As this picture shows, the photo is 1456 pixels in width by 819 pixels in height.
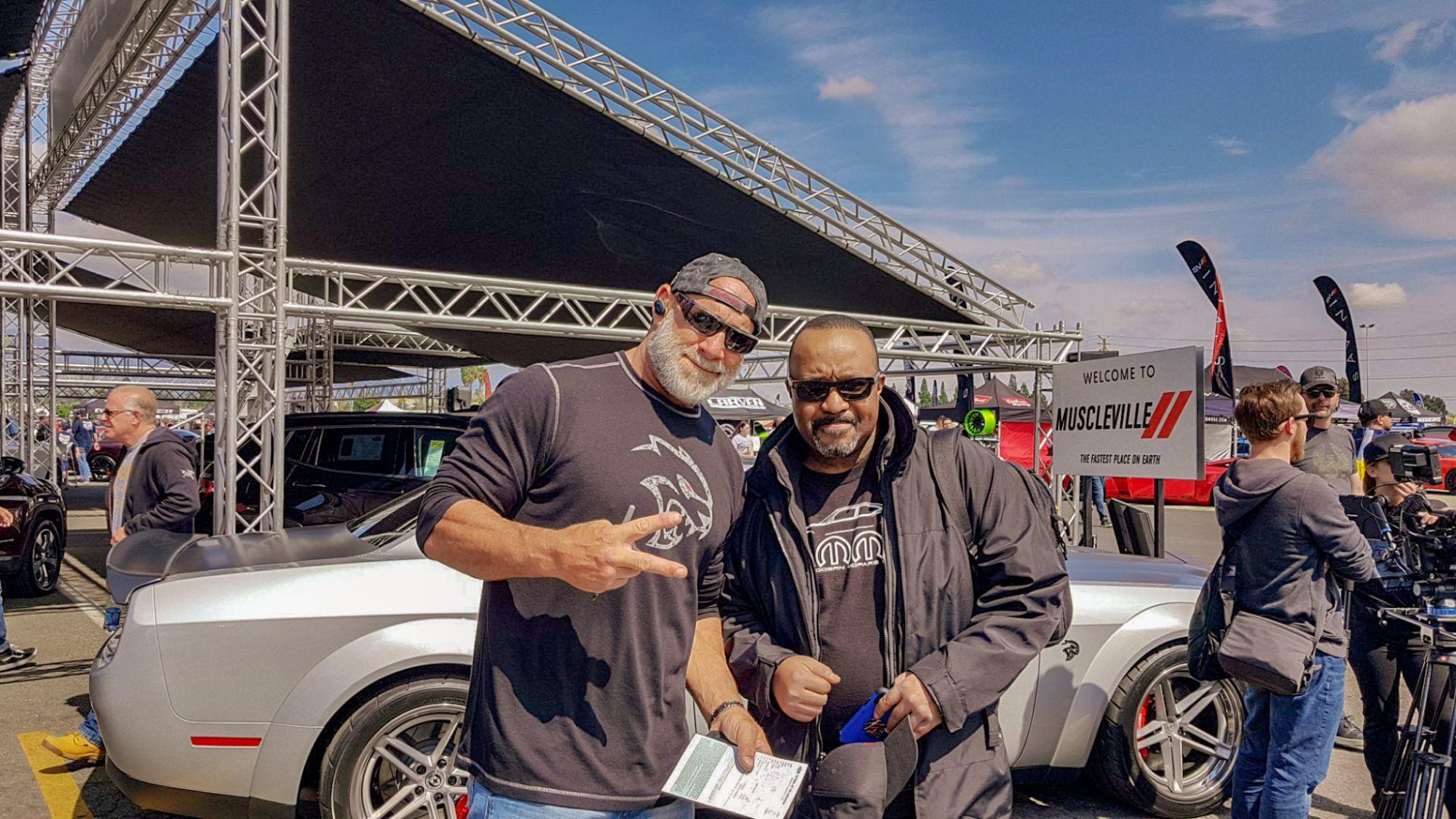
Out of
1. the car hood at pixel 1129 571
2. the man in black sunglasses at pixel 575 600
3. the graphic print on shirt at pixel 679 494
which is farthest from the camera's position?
the car hood at pixel 1129 571

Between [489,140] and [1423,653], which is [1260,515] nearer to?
[1423,653]

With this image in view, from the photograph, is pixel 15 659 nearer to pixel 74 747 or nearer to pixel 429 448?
pixel 74 747

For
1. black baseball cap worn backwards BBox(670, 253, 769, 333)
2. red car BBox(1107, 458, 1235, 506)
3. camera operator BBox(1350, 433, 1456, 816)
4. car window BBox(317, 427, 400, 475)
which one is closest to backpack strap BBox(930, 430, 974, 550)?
black baseball cap worn backwards BBox(670, 253, 769, 333)

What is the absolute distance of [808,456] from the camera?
7.23 ft

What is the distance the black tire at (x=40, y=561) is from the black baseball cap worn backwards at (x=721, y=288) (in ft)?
31.2

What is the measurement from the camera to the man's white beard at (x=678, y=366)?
194 cm

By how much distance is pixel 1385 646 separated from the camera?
378 cm

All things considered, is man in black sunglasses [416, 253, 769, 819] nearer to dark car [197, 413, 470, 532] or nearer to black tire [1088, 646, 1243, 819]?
black tire [1088, 646, 1243, 819]

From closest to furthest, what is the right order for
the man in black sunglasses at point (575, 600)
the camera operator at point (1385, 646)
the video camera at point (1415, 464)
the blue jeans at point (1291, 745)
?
the man in black sunglasses at point (575, 600)
the blue jeans at point (1291, 745)
the camera operator at point (1385, 646)
the video camera at point (1415, 464)

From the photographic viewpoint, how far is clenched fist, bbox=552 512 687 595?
1530 millimetres

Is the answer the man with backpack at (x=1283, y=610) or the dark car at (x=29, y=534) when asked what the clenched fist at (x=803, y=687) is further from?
the dark car at (x=29, y=534)

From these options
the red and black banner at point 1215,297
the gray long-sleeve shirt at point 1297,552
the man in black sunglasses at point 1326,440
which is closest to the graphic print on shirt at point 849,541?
the gray long-sleeve shirt at point 1297,552

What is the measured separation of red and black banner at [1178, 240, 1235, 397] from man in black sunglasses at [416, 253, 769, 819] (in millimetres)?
14746

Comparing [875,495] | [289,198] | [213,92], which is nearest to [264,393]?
[213,92]
